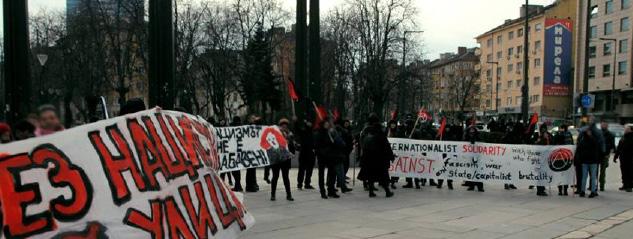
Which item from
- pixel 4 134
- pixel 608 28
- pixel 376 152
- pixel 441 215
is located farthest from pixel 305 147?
pixel 608 28

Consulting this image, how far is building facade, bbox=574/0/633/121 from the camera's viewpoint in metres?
68.1

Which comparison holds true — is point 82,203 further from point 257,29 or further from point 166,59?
point 257,29

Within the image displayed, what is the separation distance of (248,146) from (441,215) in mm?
4277

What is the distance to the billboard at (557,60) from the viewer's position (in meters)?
31.9

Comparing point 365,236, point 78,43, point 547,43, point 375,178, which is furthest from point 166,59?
point 78,43

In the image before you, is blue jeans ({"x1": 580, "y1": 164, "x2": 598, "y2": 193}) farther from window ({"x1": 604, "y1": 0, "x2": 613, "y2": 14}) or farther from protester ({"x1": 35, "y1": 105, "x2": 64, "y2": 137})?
window ({"x1": 604, "y1": 0, "x2": 613, "y2": 14})

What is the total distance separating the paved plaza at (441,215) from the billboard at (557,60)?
65.3 ft

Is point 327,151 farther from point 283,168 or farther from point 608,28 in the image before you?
point 608,28

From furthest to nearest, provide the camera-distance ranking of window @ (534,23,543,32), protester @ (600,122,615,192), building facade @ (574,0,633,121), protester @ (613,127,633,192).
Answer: window @ (534,23,543,32) < building facade @ (574,0,633,121) < protester @ (613,127,633,192) < protester @ (600,122,615,192)

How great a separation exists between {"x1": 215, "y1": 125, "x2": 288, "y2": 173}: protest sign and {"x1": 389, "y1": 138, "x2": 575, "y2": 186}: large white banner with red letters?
10.2ft

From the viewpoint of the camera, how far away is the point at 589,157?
1242cm

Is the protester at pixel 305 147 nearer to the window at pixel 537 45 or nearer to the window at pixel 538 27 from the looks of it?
the window at pixel 537 45

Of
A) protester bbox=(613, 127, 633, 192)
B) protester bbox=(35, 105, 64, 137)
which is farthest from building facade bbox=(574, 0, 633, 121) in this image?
protester bbox=(35, 105, 64, 137)

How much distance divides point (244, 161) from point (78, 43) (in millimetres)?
35242
